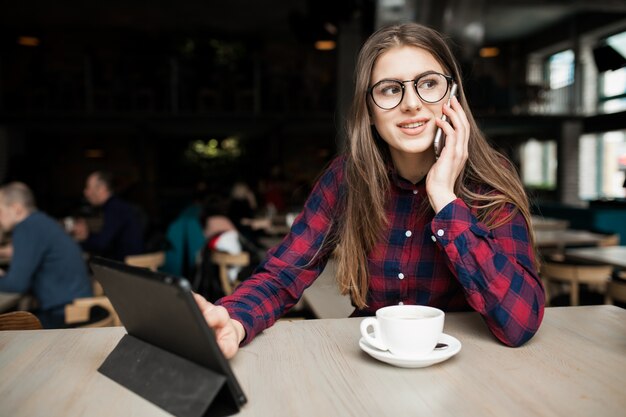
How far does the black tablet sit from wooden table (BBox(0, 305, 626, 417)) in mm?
85

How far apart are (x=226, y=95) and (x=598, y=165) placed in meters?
9.12

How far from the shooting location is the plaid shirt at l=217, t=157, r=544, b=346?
113cm

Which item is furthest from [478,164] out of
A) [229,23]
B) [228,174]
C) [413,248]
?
[228,174]

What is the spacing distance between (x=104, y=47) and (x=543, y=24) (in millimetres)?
11091

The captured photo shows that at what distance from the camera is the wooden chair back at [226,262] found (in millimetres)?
4105

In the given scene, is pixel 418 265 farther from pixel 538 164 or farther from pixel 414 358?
pixel 538 164

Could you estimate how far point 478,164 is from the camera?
4.44ft

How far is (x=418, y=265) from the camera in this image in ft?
4.71

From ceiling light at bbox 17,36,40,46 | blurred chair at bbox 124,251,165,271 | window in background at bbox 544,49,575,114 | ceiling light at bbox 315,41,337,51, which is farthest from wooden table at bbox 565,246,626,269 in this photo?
ceiling light at bbox 17,36,40,46

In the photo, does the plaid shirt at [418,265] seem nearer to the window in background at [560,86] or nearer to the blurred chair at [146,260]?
the blurred chair at [146,260]

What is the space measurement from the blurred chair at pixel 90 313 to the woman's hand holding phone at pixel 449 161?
1.86 metres

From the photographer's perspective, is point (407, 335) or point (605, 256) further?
point (605, 256)

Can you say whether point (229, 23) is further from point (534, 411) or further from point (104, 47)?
point (534, 411)

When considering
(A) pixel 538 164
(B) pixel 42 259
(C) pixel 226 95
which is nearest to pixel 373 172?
(B) pixel 42 259
